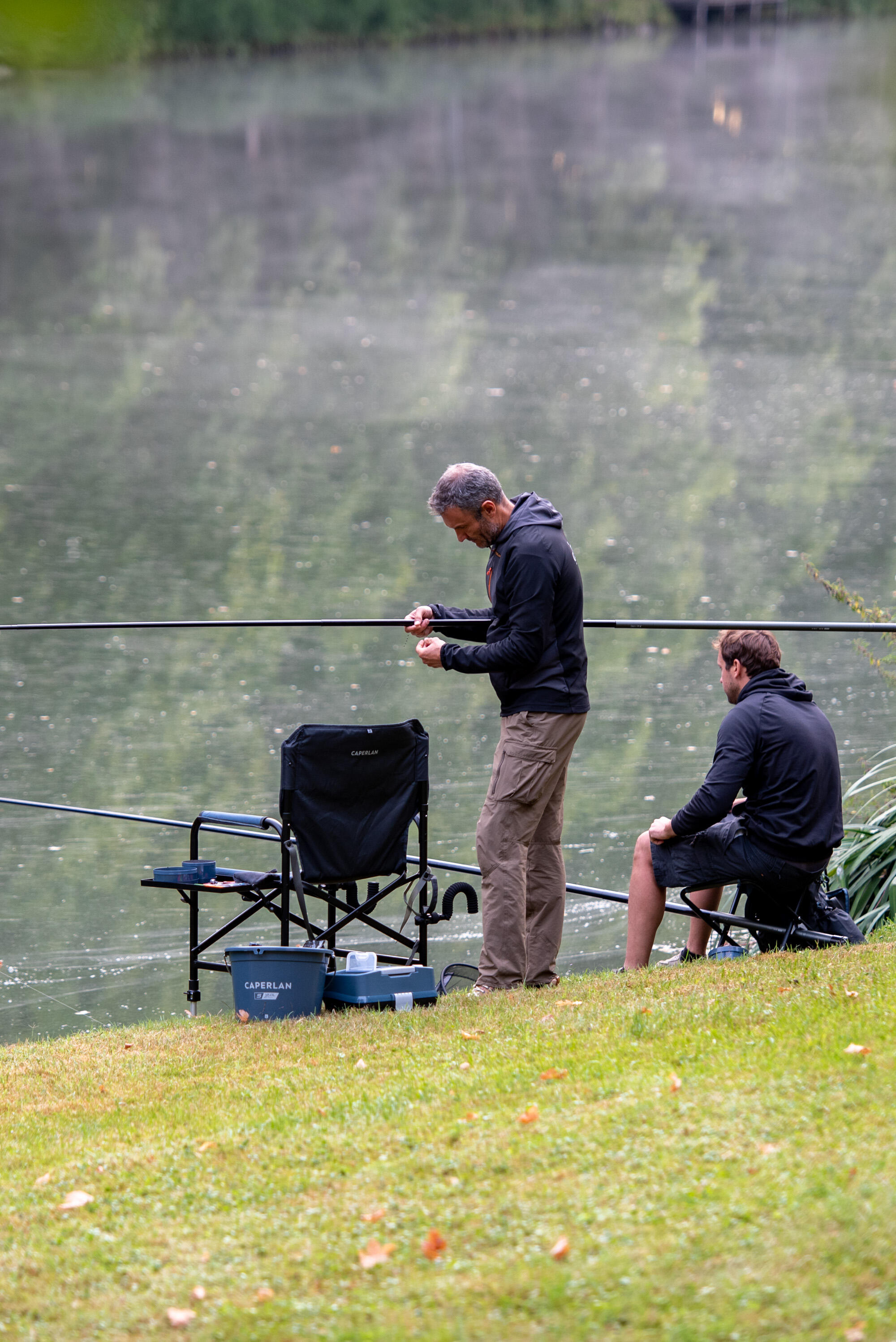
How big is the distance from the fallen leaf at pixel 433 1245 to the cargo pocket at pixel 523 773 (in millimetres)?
1985

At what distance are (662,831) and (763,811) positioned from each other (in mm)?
303

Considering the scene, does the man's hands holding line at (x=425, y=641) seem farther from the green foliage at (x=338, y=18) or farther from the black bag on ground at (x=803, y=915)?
the green foliage at (x=338, y=18)

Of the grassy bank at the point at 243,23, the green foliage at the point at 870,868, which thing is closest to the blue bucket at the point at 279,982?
the green foliage at the point at 870,868

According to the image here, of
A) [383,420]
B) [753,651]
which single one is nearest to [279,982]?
[753,651]

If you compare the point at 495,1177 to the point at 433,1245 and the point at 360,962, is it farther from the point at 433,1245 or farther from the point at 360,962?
the point at 360,962

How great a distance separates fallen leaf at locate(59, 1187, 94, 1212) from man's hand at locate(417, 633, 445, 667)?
2.00 meters

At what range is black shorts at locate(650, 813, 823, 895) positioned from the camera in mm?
4910

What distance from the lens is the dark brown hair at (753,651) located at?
16.8 feet

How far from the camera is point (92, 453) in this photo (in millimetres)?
20516

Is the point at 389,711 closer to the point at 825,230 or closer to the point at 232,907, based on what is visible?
the point at 232,907

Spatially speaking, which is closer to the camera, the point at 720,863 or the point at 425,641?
the point at 720,863

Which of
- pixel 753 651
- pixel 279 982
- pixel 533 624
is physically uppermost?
pixel 533 624

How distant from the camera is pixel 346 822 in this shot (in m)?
5.14

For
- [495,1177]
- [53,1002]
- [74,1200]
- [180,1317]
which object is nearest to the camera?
[180,1317]
